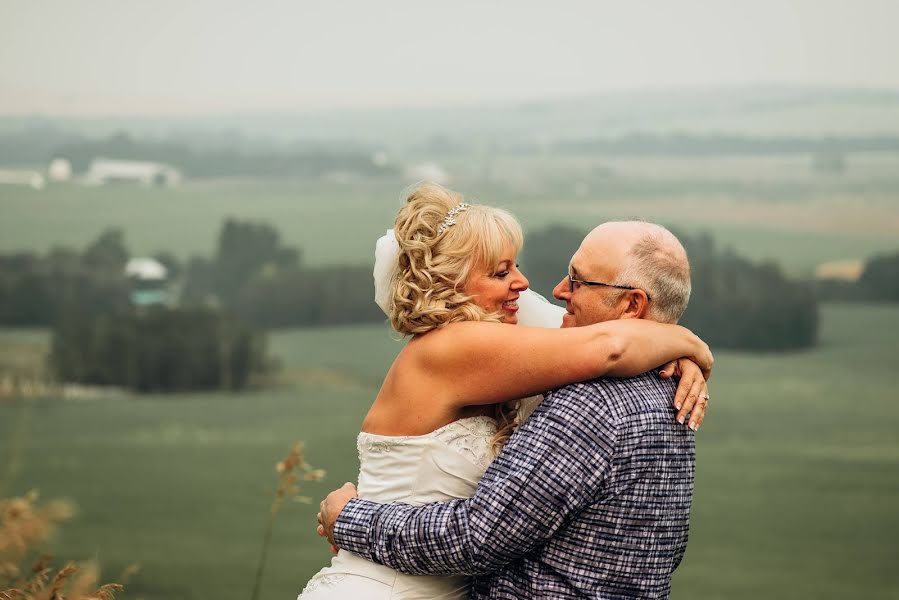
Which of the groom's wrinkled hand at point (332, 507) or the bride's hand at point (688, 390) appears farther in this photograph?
the groom's wrinkled hand at point (332, 507)

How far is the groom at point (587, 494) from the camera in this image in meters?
1.92

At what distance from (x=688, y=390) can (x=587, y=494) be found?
280 millimetres

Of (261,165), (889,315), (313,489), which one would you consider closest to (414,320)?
(313,489)

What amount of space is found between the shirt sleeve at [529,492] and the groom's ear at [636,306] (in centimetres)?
18

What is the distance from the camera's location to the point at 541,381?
2002mm

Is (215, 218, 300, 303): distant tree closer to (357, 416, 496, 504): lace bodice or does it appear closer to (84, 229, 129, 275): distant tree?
(84, 229, 129, 275): distant tree

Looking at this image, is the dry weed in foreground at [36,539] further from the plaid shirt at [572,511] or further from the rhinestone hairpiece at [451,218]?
the rhinestone hairpiece at [451,218]

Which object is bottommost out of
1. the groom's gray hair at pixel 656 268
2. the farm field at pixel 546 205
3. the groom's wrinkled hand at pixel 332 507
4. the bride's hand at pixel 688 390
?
the farm field at pixel 546 205

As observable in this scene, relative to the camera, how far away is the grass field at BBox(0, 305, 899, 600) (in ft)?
24.4

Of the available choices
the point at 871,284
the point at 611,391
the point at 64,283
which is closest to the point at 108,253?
the point at 64,283

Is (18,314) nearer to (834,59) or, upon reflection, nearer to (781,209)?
(781,209)

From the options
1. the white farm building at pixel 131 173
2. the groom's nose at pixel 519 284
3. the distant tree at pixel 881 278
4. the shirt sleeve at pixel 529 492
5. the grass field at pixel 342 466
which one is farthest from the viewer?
the white farm building at pixel 131 173

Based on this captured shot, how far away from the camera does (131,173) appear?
9250 mm

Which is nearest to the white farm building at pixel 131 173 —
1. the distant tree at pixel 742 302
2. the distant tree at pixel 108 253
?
the distant tree at pixel 108 253
